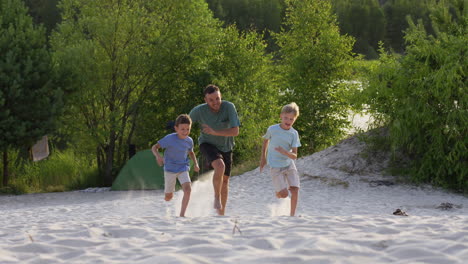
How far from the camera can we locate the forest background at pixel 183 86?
1252 cm

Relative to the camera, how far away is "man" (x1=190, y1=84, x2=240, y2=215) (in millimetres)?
7766

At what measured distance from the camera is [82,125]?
16.4 m

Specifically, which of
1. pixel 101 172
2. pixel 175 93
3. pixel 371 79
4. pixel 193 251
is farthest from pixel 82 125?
pixel 193 251

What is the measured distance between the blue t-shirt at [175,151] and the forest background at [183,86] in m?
6.61

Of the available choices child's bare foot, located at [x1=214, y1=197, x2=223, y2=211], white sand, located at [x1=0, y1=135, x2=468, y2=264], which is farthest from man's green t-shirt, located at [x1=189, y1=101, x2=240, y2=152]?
white sand, located at [x1=0, y1=135, x2=468, y2=264]

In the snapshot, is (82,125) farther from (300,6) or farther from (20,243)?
(300,6)

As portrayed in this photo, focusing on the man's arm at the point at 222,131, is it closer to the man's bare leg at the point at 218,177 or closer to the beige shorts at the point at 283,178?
the man's bare leg at the point at 218,177

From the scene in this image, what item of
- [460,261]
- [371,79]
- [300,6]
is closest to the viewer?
[460,261]

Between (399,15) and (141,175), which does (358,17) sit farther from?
(141,175)

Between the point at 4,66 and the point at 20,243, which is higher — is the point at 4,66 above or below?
above

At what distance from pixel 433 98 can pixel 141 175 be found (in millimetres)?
8103

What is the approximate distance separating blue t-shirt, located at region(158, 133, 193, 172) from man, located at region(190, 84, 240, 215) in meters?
0.31

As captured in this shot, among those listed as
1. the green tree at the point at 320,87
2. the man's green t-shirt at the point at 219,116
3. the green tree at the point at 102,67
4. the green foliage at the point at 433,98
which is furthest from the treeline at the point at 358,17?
the man's green t-shirt at the point at 219,116

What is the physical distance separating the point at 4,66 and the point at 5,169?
363 cm
